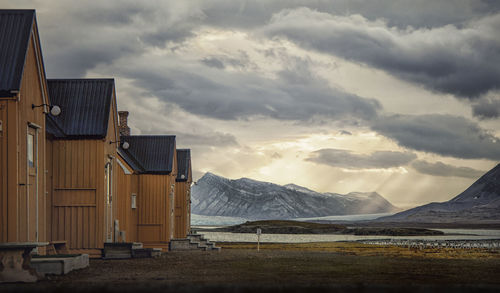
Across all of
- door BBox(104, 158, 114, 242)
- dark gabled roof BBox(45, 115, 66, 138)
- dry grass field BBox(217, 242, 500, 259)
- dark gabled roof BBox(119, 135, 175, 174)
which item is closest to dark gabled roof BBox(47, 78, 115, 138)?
dark gabled roof BBox(45, 115, 66, 138)

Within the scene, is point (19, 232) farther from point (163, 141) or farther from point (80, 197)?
point (163, 141)

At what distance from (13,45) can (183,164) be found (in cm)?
2917

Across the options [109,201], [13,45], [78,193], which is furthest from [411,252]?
[13,45]

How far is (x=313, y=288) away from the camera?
34.6ft

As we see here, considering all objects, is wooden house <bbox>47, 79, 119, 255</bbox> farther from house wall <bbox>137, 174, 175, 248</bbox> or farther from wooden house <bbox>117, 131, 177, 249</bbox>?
house wall <bbox>137, 174, 175, 248</bbox>

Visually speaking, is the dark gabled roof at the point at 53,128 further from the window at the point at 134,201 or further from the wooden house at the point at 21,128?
the window at the point at 134,201

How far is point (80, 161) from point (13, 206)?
809 cm

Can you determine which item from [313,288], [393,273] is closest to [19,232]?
[393,273]

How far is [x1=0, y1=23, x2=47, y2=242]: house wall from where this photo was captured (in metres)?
20.4

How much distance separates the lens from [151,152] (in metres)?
41.5

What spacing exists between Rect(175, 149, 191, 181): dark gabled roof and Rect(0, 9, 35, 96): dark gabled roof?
A: 88.2 feet

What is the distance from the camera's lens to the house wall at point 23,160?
804 inches

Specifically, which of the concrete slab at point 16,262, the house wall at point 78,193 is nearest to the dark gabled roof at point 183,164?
the house wall at point 78,193

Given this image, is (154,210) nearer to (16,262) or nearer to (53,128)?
(53,128)
